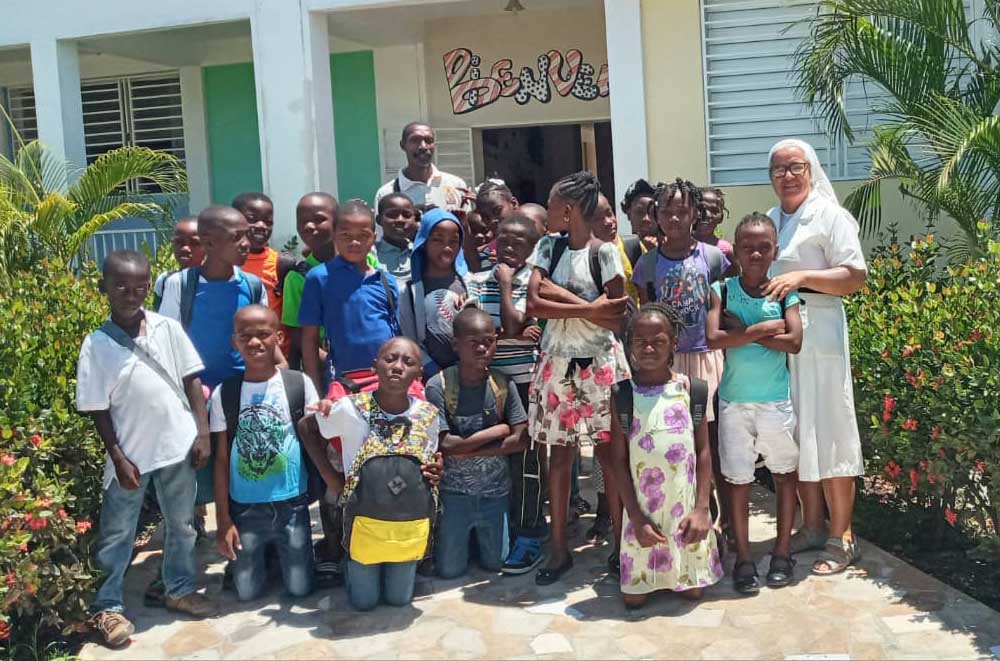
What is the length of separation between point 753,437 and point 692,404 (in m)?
0.34

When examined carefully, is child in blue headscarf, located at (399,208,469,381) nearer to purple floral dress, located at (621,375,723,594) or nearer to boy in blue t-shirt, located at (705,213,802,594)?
purple floral dress, located at (621,375,723,594)

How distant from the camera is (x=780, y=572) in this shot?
4.33 meters

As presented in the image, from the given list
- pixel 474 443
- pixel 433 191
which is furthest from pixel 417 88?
pixel 474 443

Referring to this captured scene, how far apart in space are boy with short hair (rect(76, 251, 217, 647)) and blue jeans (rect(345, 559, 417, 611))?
2.05 feet

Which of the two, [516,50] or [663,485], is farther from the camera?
[516,50]

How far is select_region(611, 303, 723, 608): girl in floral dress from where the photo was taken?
413 centimetres

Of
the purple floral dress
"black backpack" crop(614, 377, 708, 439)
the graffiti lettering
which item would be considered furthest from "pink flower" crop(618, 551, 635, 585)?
the graffiti lettering

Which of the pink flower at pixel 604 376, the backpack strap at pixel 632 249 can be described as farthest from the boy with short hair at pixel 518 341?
the backpack strap at pixel 632 249

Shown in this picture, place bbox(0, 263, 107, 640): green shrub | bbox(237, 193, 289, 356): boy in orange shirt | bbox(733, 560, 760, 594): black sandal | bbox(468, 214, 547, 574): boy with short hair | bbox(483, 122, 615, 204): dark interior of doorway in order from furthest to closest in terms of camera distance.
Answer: bbox(483, 122, 615, 204): dark interior of doorway, bbox(237, 193, 289, 356): boy in orange shirt, bbox(468, 214, 547, 574): boy with short hair, bbox(733, 560, 760, 594): black sandal, bbox(0, 263, 107, 640): green shrub

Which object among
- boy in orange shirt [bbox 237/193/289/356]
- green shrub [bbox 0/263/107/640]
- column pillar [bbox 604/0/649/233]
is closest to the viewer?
green shrub [bbox 0/263/107/640]

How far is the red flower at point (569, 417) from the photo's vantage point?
14.1 feet

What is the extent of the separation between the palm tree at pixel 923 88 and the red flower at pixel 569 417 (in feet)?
10.2

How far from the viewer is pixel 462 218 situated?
5.64 meters

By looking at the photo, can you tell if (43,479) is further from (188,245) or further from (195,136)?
(195,136)
